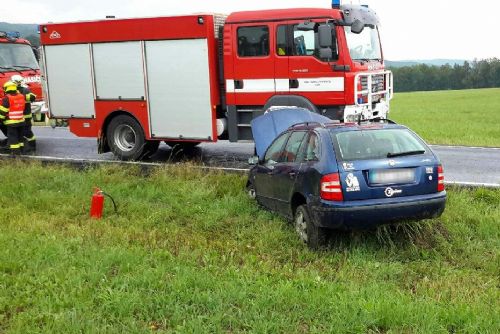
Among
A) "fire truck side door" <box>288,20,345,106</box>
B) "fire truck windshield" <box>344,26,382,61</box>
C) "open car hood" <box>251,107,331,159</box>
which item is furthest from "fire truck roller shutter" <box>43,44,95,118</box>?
"fire truck windshield" <box>344,26,382,61</box>

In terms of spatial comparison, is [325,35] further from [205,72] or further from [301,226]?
[301,226]

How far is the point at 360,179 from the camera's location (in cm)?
566

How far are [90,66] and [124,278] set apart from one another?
796 cm

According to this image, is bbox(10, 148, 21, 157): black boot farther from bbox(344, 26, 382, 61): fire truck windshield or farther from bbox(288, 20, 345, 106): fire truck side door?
bbox(344, 26, 382, 61): fire truck windshield

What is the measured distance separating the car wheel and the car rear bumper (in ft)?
0.80

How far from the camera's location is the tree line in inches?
3427

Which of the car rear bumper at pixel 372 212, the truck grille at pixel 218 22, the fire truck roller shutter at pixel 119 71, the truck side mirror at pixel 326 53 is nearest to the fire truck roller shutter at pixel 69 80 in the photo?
the fire truck roller shutter at pixel 119 71

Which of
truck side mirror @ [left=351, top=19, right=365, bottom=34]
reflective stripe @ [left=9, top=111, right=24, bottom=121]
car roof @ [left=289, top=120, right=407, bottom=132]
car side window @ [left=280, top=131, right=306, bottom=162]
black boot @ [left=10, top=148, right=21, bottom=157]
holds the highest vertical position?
truck side mirror @ [left=351, top=19, right=365, bottom=34]

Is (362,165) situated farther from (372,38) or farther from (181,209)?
(372,38)

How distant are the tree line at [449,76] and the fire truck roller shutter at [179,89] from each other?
85725 millimetres

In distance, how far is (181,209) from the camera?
7.95 metres

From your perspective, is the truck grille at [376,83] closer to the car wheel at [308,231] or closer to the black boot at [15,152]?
the car wheel at [308,231]

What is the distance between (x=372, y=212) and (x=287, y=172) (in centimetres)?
140

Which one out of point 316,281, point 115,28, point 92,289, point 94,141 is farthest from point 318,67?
point 94,141
